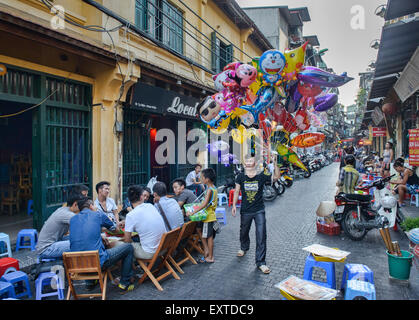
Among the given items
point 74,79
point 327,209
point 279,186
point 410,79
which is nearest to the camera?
point 327,209

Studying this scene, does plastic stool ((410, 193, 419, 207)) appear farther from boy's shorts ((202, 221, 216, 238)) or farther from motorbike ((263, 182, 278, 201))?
boy's shorts ((202, 221, 216, 238))

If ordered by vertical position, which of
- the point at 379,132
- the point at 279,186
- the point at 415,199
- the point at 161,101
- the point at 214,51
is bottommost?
the point at 415,199

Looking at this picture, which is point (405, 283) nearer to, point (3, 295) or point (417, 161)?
point (417, 161)

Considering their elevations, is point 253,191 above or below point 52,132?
below

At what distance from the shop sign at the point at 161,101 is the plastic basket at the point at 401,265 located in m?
6.75

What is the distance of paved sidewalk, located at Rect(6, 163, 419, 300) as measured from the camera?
3.80 metres

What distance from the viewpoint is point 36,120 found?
19.9ft

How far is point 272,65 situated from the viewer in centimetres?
557

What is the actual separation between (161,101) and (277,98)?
381 centimetres

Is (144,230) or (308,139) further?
(308,139)

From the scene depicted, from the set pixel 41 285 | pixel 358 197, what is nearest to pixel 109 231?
pixel 41 285

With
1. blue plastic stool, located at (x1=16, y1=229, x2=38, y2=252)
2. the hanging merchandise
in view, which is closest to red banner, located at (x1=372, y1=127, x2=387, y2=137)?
the hanging merchandise

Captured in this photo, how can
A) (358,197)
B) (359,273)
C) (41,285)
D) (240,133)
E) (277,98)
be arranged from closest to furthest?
(359,273), (41,285), (358,197), (277,98), (240,133)

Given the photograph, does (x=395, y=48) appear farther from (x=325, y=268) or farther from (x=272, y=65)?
(x=325, y=268)
